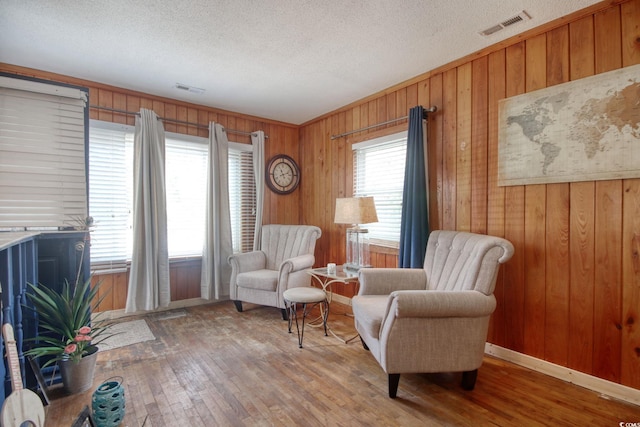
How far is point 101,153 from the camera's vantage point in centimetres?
337

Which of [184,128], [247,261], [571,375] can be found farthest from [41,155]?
[571,375]

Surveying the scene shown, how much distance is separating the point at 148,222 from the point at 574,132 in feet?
12.8

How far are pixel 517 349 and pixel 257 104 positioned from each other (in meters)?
3.70

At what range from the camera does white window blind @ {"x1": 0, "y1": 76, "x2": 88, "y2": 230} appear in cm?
229

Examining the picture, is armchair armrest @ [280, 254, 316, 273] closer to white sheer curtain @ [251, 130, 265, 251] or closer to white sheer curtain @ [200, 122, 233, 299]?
white sheer curtain @ [251, 130, 265, 251]

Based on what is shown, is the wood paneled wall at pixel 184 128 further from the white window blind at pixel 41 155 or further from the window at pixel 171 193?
the white window blind at pixel 41 155

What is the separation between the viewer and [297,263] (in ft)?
11.2

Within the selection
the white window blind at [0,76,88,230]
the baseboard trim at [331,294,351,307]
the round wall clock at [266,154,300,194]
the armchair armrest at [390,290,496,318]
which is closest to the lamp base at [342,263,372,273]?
the baseboard trim at [331,294,351,307]

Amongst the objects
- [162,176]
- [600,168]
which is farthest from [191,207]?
[600,168]

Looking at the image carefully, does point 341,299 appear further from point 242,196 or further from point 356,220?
point 242,196

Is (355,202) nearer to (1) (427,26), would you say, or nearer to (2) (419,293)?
(2) (419,293)

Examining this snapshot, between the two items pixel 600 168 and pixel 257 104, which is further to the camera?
pixel 257 104

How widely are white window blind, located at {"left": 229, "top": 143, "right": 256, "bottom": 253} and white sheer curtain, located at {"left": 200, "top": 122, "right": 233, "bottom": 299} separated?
223 millimetres

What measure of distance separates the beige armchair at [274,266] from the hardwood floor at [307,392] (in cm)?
65
